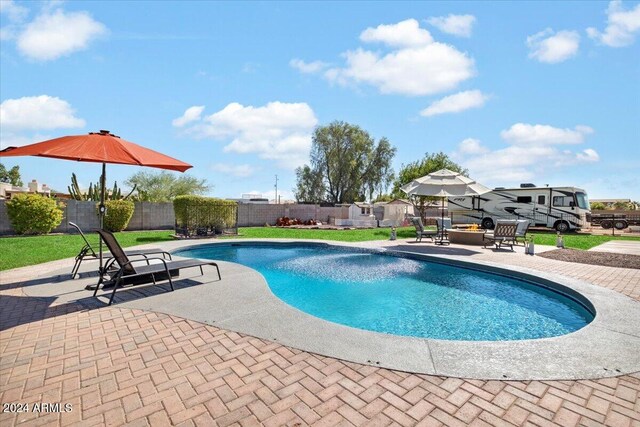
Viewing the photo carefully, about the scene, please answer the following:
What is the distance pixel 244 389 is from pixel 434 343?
189 cm

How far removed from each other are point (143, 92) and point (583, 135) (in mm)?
26292

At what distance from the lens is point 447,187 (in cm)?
1158

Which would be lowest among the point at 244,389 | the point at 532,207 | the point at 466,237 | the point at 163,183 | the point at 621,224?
the point at 244,389

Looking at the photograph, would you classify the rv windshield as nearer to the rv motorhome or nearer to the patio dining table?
the rv motorhome

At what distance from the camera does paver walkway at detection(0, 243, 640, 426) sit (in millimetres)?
1992

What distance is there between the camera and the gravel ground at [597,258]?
7938 mm

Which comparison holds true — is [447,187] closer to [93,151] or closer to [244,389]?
[93,151]

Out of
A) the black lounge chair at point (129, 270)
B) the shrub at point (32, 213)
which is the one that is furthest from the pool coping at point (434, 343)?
the shrub at point (32, 213)

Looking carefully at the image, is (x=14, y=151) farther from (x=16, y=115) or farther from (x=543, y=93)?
(x=543, y=93)

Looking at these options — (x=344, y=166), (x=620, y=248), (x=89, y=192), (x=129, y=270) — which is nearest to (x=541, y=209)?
(x=620, y=248)

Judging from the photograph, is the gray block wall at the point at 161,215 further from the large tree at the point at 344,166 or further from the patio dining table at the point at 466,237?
the patio dining table at the point at 466,237

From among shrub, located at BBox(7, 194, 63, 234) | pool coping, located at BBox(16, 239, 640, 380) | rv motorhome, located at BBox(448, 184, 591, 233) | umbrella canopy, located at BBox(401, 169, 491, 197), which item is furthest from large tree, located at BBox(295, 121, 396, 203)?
pool coping, located at BBox(16, 239, 640, 380)

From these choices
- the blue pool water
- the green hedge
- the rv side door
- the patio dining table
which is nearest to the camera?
the blue pool water

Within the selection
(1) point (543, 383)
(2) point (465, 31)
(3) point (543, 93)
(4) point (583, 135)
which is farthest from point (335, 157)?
(1) point (543, 383)
